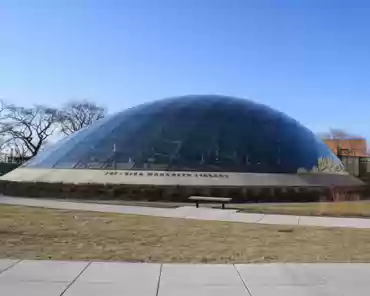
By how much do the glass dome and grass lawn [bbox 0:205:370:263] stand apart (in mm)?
14159

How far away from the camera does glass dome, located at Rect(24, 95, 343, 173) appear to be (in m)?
27.5

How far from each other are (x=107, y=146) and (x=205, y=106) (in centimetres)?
732

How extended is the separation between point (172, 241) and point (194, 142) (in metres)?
19.3

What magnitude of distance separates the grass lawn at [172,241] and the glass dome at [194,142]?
14159 mm

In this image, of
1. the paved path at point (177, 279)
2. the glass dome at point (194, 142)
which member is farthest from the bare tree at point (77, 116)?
the paved path at point (177, 279)

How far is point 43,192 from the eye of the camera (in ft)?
79.6

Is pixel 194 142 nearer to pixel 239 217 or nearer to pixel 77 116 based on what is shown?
pixel 239 217

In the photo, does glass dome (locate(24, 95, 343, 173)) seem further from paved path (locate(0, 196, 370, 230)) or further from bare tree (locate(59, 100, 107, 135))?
bare tree (locate(59, 100, 107, 135))

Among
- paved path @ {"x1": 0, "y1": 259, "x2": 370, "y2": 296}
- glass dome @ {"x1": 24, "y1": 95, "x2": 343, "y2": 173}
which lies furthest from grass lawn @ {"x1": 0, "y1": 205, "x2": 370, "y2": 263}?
glass dome @ {"x1": 24, "y1": 95, "x2": 343, "y2": 173}

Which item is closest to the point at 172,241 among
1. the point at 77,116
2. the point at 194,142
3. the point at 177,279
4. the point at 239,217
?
the point at 177,279

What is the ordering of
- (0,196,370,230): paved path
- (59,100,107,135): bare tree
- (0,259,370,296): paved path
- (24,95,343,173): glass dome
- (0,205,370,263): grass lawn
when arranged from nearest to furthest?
(0,259,370,296): paved path, (0,205,370,263): grass lawn, (0,196,370,230): paved path, (24,95,343,173): glass dome, (59,100,107,135): bare tree

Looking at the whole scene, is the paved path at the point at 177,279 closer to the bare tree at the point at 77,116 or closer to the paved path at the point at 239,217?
the paved path at the point at 239,217

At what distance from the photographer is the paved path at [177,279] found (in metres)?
5.58

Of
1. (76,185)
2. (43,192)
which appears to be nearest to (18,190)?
(43,192)
